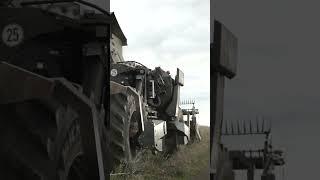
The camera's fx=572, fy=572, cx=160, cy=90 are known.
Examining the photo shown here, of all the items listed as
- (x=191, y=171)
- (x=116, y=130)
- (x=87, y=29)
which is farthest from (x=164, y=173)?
(x=87, y=29)

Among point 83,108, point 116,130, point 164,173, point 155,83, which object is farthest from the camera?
point 155,83

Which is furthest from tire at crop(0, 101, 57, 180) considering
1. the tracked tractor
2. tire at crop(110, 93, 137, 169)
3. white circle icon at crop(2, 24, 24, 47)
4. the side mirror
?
the side mirror

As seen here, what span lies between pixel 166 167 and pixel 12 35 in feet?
23.0

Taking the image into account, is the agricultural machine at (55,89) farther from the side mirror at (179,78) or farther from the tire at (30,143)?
the side mirror at (179,78)

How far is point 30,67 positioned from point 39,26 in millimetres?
324

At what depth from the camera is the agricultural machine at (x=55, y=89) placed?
2.85 meters

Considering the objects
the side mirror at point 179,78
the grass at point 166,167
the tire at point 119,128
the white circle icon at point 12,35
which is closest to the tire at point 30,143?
the white circle icon at point 12,35

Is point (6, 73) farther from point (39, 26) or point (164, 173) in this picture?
point (164, 173)

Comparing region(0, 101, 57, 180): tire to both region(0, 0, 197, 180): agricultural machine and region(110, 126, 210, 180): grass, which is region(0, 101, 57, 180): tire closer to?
region(0, 0, 197, 180): agricultural machine

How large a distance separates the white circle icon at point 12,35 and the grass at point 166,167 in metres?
4.06

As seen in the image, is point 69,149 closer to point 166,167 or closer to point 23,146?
point 23,146

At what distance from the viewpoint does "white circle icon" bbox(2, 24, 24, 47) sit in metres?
3.59

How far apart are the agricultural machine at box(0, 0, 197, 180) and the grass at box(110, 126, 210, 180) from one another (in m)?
3.21

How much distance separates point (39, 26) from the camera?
12.1ft
